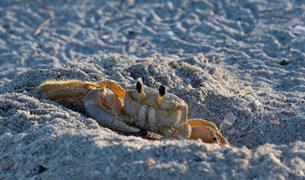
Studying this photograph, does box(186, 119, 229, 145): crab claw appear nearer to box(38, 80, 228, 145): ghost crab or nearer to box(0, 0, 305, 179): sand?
box(38, 80, 228, 145): ghost crab

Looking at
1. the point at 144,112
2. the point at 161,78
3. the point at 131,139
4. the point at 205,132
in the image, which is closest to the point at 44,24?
the point at 161,78

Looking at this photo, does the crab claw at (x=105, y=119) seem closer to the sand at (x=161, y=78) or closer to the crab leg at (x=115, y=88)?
the sand at (x=161, y=78)

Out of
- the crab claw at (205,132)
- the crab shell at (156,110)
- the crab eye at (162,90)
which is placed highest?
the crab eye at (162,90)

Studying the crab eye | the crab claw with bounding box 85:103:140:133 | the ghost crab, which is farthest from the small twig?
the crab eye

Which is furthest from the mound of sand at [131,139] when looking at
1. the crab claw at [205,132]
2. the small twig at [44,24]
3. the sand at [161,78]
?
the small twig at [44,24]

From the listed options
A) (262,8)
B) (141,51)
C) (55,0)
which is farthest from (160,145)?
(55,0)

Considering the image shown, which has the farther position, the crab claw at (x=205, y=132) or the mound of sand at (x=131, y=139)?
the crab claw at (x=205, y=132)

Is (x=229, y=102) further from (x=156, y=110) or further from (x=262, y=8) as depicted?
(x=262, y=8)

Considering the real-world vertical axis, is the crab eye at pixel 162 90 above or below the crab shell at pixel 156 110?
above
